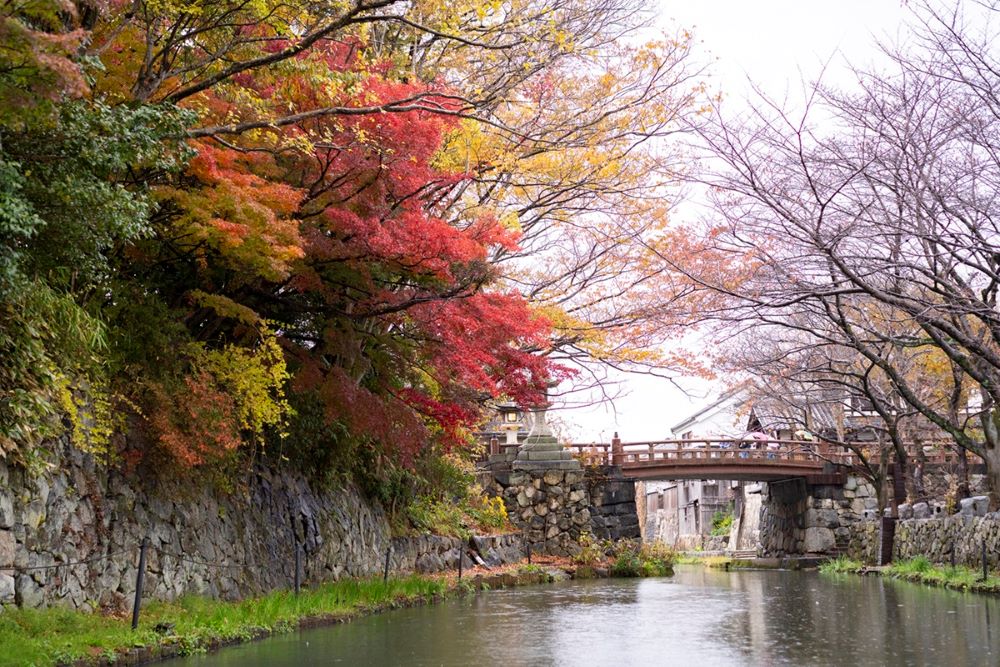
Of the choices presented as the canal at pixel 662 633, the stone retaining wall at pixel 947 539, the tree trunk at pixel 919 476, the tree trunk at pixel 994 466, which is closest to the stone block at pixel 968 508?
the stone retaining wall at pixel 947 539

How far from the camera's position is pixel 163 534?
11.6 meters

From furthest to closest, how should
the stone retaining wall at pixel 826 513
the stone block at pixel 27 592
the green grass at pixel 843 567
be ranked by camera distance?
the stone retaining wall at pixel 826 513 < the green grass at pixel 843 567 < the stone block at pixel 27 592

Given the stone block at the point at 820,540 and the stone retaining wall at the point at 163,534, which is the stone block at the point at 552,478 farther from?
the stone retaining wall at the point at 163,534

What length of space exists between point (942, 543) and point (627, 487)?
13.5 meters

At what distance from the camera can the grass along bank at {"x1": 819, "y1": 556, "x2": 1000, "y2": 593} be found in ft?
54.0

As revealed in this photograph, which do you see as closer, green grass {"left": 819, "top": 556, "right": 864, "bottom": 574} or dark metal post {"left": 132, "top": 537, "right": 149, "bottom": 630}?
dark metal post {"left": 132, "top": 537, "right": 149, "bottom": 630}

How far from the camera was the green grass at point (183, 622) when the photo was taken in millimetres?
7961

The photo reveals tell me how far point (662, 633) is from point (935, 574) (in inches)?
404

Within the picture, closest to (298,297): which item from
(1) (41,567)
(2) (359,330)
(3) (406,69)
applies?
(2) (359,330)

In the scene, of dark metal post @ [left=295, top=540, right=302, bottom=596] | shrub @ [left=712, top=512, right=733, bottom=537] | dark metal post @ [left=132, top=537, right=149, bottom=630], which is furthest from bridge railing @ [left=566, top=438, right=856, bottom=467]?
dark metal post @ [left=132, top=537, right=149, bottom=630]

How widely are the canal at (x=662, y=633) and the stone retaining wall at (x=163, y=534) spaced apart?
4.81 feet

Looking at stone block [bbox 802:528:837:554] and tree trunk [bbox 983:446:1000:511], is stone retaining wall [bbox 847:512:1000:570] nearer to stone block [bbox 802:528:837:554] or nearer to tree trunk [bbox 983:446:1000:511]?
tree trunk [bbox 983:446:1000:511]

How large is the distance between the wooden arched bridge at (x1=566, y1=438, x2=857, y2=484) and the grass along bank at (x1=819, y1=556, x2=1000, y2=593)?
876 cm

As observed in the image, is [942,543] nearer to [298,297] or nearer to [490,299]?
[490,299]
